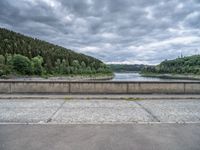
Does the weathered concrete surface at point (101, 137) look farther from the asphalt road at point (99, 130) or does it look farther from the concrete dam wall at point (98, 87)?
the concrete dam wall at point (98, 87)

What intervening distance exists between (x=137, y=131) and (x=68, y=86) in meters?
9.22

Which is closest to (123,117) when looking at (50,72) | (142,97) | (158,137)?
(158,137)

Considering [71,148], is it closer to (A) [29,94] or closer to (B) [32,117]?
(B) [32,117]

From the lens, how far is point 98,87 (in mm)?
14836

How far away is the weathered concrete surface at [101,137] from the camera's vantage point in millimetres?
4938

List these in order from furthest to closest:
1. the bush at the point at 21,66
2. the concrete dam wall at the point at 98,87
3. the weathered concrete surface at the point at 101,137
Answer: the bush at the point at 21,66 → the concrete dam wall at the point at 98,87 → the weathered concrete surface at the point at 101,137

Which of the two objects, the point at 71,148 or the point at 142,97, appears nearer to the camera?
the point at 71,148

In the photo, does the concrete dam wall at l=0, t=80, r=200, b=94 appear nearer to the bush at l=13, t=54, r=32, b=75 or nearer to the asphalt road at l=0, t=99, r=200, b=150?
the asphalt road at l=0, t=99, r=200, b=150

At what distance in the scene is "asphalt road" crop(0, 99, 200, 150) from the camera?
5.02m

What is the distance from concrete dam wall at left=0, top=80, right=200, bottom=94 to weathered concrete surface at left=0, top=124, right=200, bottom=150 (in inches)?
316

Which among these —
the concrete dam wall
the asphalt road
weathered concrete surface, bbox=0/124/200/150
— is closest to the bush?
the concrete dam wall

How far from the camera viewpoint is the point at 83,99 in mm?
12938

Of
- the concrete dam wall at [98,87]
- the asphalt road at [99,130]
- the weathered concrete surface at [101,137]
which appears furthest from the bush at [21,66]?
the weathered concrete surface at [101,137]

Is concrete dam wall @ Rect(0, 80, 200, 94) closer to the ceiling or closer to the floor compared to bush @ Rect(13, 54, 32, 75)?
closer to the floor
